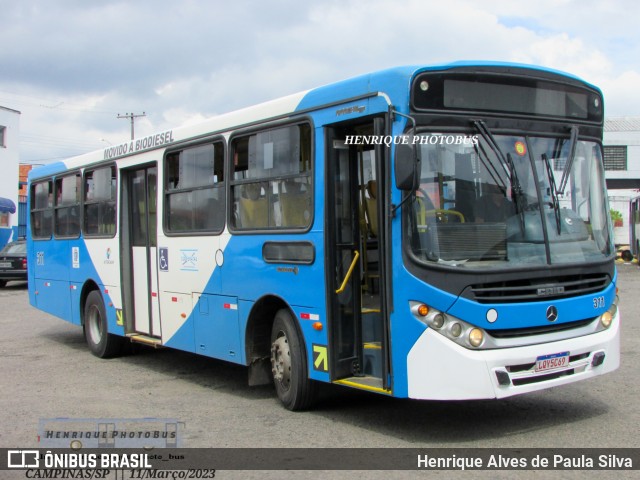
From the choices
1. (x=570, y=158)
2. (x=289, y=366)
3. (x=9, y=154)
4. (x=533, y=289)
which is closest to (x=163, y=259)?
(x=289, y=366)

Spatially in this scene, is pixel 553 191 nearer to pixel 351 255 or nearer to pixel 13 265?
pixel 351 255

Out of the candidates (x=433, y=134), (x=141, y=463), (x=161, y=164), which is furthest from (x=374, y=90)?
(x=161, y=164)

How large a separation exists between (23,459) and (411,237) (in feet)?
11.9

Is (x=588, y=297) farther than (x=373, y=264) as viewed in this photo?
No

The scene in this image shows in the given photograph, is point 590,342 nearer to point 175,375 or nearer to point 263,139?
point 263,139

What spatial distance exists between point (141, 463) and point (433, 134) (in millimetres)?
3497

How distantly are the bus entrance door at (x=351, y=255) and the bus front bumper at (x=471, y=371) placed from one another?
78cm

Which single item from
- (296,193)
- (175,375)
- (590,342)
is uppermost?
(296,193)

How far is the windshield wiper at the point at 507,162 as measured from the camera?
19.9ft

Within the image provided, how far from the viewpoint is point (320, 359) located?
266 inches

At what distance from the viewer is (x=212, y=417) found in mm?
7273

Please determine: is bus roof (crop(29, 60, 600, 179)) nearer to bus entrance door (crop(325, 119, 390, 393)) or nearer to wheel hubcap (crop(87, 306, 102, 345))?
bus entrance door (crop(325, 119, 390, 393))

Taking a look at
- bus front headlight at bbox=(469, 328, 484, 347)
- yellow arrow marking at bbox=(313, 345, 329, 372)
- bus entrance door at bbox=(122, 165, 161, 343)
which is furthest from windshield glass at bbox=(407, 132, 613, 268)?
bus entrance door at bbox=(122, 165, 161, 343)

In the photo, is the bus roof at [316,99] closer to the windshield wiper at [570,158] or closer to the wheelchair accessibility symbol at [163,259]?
the windshield wiper at [570,158]
